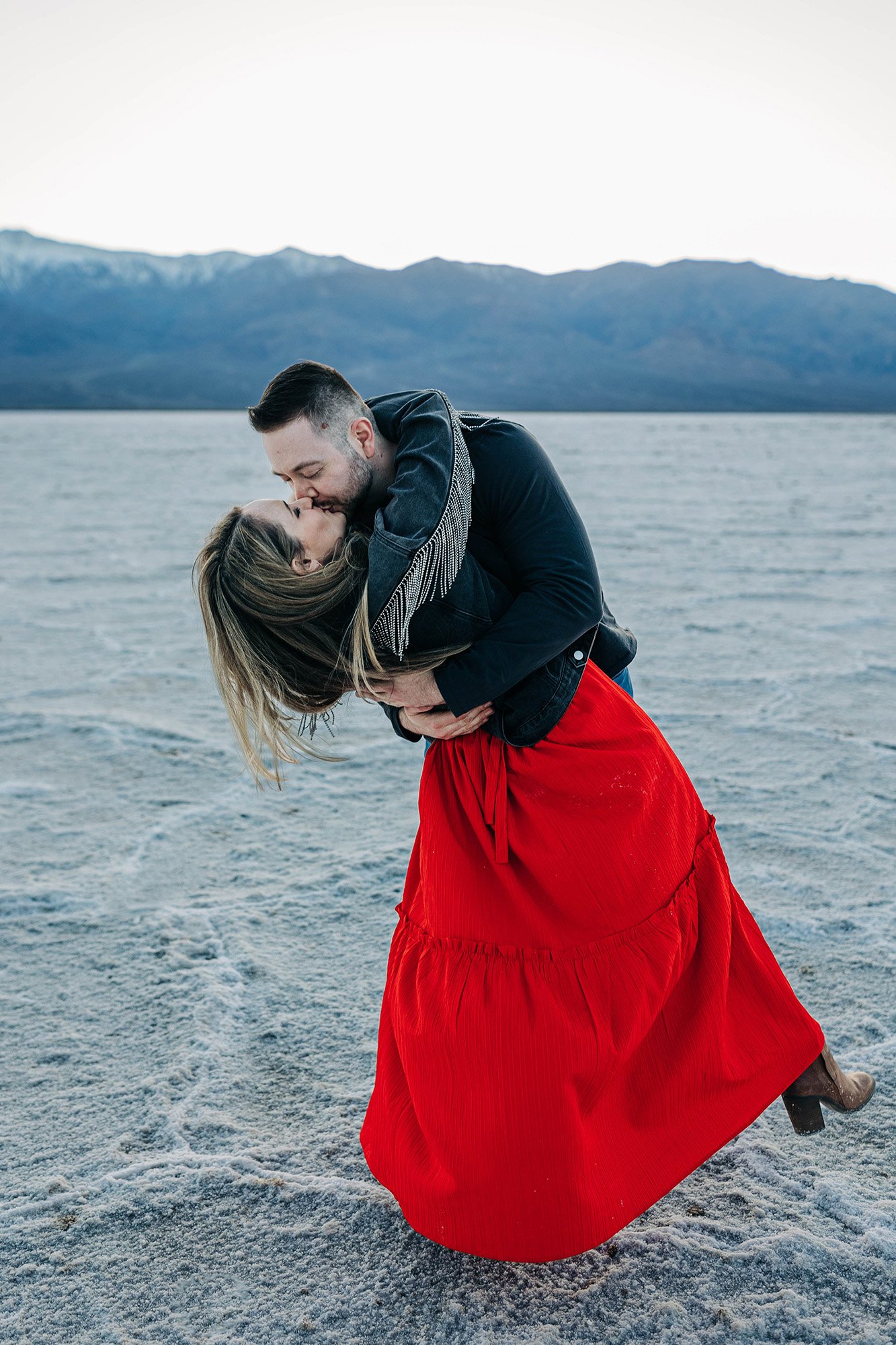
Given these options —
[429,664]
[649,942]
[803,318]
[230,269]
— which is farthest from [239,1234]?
[230,269]

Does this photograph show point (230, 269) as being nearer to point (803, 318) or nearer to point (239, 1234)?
point (803, 318)

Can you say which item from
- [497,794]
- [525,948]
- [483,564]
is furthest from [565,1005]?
[483,564]

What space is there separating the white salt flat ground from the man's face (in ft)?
3.84

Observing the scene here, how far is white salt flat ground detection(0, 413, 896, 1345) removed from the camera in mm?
1531

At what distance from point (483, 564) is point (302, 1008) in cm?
124

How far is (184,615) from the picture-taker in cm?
598

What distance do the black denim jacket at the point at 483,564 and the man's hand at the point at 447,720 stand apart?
0.03 meters

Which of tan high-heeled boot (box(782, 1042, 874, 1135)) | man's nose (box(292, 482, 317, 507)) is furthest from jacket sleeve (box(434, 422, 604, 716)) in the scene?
tan high-heeled boot (box(782, 1042, 874, 1135))

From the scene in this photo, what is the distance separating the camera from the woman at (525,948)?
1438 mm

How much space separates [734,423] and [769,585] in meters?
28.1

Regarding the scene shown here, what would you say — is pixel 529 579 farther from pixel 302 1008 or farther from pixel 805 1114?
pixel 302 1008

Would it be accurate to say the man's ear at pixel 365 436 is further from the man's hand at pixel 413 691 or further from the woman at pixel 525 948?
the man's hand at pixel 413 691

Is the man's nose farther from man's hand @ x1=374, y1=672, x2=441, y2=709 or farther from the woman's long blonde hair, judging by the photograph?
man's hand @ x1=374, y1=672, x2=441, y2=709

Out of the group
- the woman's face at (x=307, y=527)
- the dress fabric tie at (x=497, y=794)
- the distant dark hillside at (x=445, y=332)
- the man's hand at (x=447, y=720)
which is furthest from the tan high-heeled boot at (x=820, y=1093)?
the distant dark hillside at (x=445, y=332)
